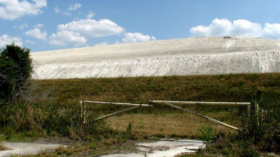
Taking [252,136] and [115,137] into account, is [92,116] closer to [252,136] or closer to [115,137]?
[115,137]

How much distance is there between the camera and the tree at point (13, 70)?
55.1 feet

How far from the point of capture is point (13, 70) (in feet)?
57.9

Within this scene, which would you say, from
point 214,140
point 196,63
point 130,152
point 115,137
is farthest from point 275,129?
point 196,63

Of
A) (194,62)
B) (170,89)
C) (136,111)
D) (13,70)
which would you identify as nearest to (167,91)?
(170,89)

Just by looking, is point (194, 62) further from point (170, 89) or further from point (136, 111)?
point (136, 111)

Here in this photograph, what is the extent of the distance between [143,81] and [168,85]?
9.68ft

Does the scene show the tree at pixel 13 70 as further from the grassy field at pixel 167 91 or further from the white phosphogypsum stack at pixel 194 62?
the white phosphogypsum stack at pixel 194 62

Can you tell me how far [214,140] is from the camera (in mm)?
7902

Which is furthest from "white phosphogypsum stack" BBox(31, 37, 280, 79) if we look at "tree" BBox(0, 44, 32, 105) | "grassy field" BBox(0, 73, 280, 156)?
"tree" BBox(0, 44, 32, 105)

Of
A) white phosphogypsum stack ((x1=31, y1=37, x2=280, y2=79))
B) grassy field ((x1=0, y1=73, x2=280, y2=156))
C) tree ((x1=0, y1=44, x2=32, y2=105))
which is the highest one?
white phosphogypsum stack ((x1=31, y1=37, x2=280, y2=79))

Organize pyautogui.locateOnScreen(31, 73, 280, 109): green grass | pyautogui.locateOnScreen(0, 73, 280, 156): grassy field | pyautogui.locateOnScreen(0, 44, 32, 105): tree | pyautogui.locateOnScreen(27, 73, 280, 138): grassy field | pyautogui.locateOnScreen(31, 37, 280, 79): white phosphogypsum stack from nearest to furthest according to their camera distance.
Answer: pyautogui.locateOnScreen(0, 73, 280, 156): grassy field < pyautogui.locateOnScreen(0, 44, 32, 105): tree < pyautogui.locateOnScreen(27, 73, 280, 138): grassy field < pyautogui.locateOnScreen(31, 73, 280, 109): green grass < pyautogui.locateOnScreen(31, 37, 280, 79): white phosphogypsum stack

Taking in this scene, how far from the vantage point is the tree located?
661 inches

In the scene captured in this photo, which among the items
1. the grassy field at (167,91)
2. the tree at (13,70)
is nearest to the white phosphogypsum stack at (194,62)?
the grassy field at (167,91)

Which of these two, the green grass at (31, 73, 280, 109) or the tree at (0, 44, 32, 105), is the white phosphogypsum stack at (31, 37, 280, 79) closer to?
the green grass at (31, 73, 280, 109)
